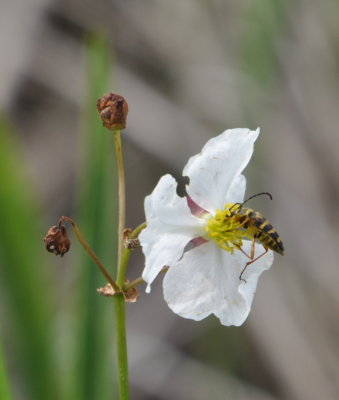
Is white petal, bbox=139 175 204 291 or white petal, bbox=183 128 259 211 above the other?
white petal, bbox=183 128 259 211

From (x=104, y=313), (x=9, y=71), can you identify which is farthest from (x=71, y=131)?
(x=104, y=313)

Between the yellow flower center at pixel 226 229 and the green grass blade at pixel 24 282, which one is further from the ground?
the yellow flower center at pixel 226 229

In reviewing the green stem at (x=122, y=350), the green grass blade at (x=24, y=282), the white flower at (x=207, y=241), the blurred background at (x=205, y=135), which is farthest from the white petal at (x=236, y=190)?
the blurred background at (x=205, y=135)

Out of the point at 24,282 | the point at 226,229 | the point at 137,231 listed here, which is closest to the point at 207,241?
the point at 226,229

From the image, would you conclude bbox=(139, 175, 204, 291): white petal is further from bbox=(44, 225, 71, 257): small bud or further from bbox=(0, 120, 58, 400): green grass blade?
bbox=(0, 120, 58, 400): green grass blade

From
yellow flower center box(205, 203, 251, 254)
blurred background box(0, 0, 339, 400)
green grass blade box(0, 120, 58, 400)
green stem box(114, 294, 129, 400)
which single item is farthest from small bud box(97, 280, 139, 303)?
blurred background box(0, 0, 339, 400)

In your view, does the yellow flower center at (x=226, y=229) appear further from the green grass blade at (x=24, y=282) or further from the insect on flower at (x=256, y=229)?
the green grass blade at (x=24, y=282)

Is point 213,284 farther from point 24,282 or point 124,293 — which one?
point 24,282

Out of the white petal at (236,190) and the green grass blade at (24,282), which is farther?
the green grass blade at (24,282)
